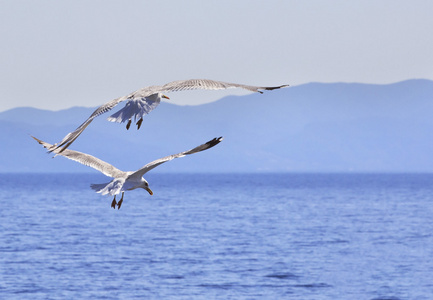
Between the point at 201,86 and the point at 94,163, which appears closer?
the point at 201,86

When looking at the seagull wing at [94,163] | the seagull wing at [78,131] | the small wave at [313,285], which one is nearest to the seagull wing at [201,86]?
the seagull wing at [78,131]

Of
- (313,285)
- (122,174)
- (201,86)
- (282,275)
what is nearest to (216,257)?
(282,275)

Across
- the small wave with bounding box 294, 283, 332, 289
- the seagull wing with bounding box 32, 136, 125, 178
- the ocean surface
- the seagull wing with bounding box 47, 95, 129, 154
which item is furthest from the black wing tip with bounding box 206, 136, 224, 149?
the small wave with bounding box 294, 283, 332, 289

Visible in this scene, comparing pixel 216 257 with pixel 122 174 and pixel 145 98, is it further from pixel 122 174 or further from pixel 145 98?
pixel 145 98

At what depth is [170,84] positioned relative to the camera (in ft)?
34.8

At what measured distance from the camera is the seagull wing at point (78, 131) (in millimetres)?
8773

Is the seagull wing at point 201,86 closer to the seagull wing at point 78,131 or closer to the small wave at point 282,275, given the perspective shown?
the seagull wing at point 78,131

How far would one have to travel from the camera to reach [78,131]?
872cm

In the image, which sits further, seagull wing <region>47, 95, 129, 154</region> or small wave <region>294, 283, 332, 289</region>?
small wave <region>294, 283, 332, 289</region>

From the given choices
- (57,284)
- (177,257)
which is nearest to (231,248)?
(177,257)

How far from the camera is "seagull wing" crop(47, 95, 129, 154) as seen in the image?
28.8 ft

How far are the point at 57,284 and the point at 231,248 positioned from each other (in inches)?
1578

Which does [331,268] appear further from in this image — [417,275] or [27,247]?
[27,247]

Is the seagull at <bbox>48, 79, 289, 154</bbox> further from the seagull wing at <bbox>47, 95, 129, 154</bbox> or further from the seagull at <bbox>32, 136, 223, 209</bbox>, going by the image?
the seagull at <bbox>32, 136, 223, 209</bbox>
